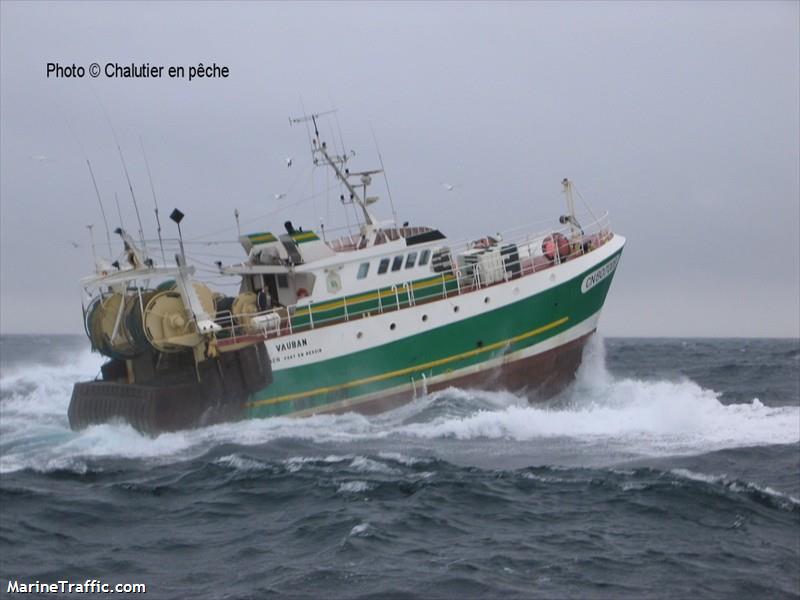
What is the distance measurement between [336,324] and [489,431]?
4.54 meters

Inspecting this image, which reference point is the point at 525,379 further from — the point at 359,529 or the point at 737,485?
the point at 359,529

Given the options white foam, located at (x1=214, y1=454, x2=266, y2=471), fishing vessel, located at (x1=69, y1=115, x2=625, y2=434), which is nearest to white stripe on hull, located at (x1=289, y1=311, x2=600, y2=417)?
fishing vessel, located at (x1=69, y1=115, x2=625, y2=434)

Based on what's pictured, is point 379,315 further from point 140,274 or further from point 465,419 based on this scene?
point 140,274

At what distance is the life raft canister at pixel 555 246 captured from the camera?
25000 mm

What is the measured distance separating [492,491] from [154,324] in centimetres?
980

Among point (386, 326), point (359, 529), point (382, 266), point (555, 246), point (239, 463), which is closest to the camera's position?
point (359, 529)

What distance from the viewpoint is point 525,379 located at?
953 inches

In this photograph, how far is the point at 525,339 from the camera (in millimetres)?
24141

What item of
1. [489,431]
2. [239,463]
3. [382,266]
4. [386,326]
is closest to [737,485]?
[489,431]

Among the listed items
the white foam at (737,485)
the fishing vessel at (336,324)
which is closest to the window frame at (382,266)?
the fishing vessel at (336,324)

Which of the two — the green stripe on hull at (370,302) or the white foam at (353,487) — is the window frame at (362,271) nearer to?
the green stripe on hull at (370,302)

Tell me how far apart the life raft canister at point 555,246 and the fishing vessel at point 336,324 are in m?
0.03

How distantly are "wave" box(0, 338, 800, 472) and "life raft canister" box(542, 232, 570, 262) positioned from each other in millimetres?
3436

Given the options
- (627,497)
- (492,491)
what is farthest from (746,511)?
(492,491)
